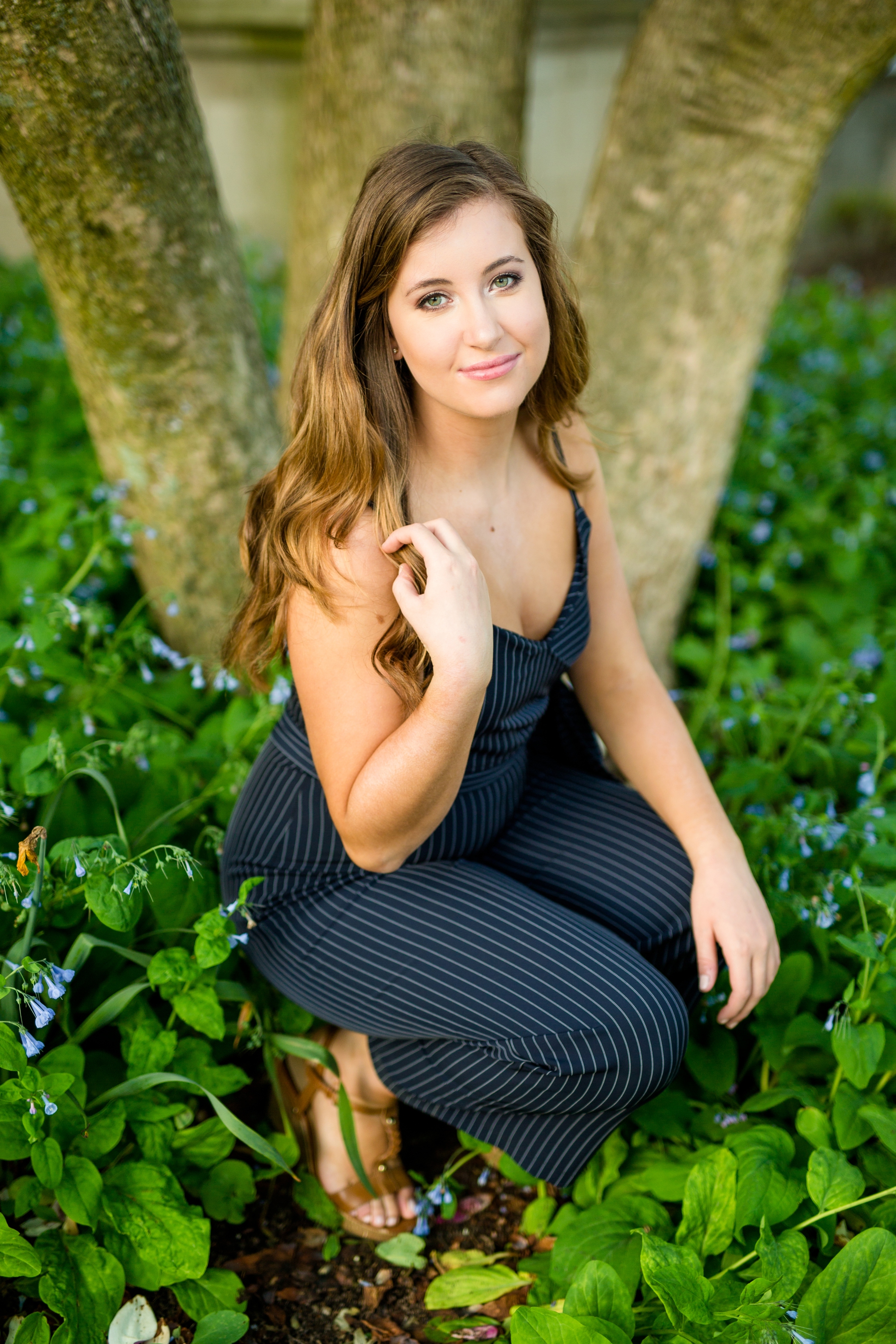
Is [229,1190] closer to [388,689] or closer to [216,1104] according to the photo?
[216,1104]

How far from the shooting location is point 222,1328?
1421 mm

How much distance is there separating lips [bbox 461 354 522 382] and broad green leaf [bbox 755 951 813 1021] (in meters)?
1.08

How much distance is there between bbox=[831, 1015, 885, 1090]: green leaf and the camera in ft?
5.03

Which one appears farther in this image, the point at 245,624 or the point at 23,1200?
the point at 245,624

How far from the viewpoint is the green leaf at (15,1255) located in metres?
1.34

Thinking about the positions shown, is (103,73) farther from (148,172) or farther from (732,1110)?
(732,1110)

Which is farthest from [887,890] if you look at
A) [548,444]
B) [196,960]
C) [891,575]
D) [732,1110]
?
[891,575]

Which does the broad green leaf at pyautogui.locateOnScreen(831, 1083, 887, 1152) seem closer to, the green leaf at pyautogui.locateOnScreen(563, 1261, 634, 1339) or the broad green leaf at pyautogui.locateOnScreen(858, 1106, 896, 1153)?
the broad green leaf at pyautogui.locateOnScreen(858, 1106, 896, 1153)

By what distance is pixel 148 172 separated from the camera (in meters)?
2.01

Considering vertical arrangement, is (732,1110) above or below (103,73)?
below

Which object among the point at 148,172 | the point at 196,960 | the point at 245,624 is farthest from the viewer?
the point at 148,172

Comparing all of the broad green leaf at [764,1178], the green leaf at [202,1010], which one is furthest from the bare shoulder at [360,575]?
the broad green leaf at [764,1178]

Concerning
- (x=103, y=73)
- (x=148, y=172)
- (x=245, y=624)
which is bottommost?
(x=245, y=624)

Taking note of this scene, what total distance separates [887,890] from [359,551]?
939 mm
